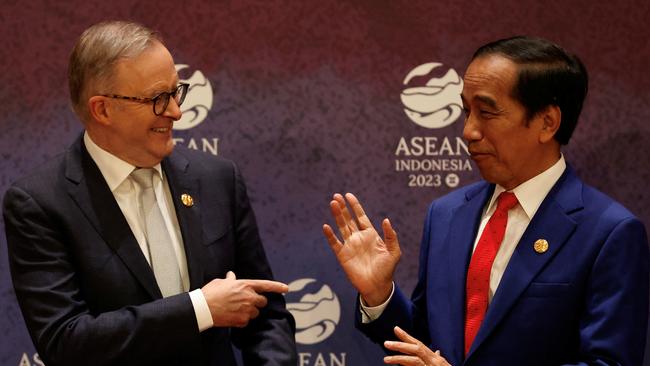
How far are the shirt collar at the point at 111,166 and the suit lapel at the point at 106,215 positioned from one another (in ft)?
0.06

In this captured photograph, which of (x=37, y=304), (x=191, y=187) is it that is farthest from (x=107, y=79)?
(x=37, y=304)

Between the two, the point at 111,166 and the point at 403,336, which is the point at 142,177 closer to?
the point at 111,166

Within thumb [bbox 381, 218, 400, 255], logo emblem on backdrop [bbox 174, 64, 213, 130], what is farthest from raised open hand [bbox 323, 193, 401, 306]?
logo emblem on backdrop [bbox 174, 64, 213, 130]

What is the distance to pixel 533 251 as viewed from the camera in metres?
2.49

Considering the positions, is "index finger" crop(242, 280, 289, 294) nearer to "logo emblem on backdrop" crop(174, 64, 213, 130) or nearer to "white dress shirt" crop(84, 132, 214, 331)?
"white dress shirt" crop(84, 132, 214, 331)

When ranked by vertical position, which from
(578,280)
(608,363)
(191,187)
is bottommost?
(608,363)

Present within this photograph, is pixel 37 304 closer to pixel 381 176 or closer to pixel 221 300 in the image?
pixel 221 300

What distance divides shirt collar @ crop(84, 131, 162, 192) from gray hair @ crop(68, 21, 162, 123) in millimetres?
148

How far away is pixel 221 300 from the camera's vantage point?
2.44 meters

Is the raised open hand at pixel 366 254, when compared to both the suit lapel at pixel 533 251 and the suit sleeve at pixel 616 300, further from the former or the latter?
the suit sleeve at pixel 616 300

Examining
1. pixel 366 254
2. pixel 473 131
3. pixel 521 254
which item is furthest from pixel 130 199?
pixel 521 254

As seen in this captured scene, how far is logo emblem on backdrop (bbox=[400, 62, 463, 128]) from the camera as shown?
333cm

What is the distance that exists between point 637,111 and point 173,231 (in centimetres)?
169

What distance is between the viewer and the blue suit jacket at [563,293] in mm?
2379
